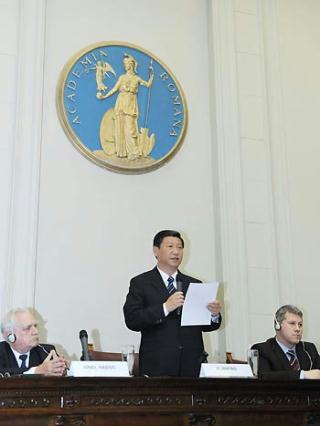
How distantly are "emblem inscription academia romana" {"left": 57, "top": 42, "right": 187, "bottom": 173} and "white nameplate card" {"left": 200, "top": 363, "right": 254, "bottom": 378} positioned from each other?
2739 millimetres

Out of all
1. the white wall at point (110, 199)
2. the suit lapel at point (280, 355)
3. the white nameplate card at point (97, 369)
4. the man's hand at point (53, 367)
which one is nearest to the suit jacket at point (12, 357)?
the man's hand at point (53, 367)

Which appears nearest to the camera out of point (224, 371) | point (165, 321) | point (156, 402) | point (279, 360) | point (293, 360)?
point (156, 402)

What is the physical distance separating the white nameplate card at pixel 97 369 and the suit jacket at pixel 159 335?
69 cm

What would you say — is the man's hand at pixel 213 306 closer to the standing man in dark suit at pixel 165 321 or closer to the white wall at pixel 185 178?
the standing man in dark suit at pixel 165 321

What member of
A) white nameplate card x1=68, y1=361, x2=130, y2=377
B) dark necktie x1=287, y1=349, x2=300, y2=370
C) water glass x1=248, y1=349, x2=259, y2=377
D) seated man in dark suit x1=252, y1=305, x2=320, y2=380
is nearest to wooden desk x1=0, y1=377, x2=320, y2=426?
white nameplate card x1=68, y1=361, x2=130, y2=377

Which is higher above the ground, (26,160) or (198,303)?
(26,160)

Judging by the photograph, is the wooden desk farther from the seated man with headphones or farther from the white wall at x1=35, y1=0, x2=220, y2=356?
the white wall at x1=35, y1=0, x2=220, y2=356

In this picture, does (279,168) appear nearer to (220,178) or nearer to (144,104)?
(220,178)

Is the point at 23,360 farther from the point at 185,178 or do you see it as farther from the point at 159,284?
the point at 185,178

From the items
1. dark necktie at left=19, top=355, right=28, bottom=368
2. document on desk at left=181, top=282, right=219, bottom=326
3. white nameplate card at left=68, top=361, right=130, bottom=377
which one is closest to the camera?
white nameplate card at left=68, top=361, right=130, bottom=377

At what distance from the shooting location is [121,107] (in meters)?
6.41

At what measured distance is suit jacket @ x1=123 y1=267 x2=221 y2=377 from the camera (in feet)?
14.4

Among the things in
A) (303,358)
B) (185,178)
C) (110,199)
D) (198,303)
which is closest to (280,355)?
(303,358)

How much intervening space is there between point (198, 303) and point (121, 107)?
2628 mm
